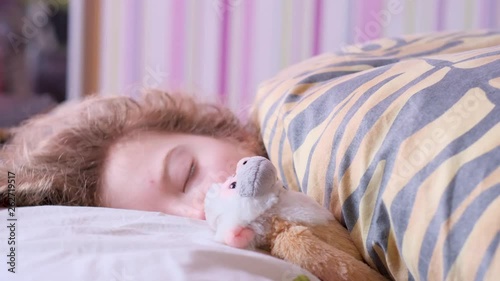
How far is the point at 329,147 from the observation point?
2.41 feet

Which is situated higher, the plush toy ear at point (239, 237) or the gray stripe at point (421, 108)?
the gray stripe at point (421, 108)

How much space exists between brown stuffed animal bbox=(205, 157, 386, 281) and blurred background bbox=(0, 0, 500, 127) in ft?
3.98

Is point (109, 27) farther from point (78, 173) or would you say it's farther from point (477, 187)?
point (477, 187)

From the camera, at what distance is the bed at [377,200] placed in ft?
1.80

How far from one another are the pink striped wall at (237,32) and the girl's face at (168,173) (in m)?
0.97

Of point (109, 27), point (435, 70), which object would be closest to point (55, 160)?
point (435, 70)

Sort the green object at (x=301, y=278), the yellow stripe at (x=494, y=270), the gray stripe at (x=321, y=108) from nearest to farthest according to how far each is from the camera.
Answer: the yellow stripe at (x=494, y=270) < the green object at (x=301, y=278) < the gray stripe at (x=321, y=108)

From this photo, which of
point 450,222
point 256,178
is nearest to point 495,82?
point 450,222

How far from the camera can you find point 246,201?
25.6 inches

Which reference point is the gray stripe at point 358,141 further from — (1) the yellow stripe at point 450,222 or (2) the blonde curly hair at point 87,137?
(2) the blonde curly hair at point 87,137

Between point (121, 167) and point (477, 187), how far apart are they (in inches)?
22.7

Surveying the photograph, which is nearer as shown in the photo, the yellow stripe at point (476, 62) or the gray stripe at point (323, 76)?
the yellow stripe at point (476, 62)

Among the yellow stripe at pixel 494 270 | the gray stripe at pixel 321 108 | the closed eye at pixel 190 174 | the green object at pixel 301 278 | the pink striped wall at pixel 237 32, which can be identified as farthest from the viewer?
the pink striped wall at pixel 237 32

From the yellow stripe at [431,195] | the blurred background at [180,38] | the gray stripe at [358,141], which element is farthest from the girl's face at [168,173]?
the blurred background at [180,38]
